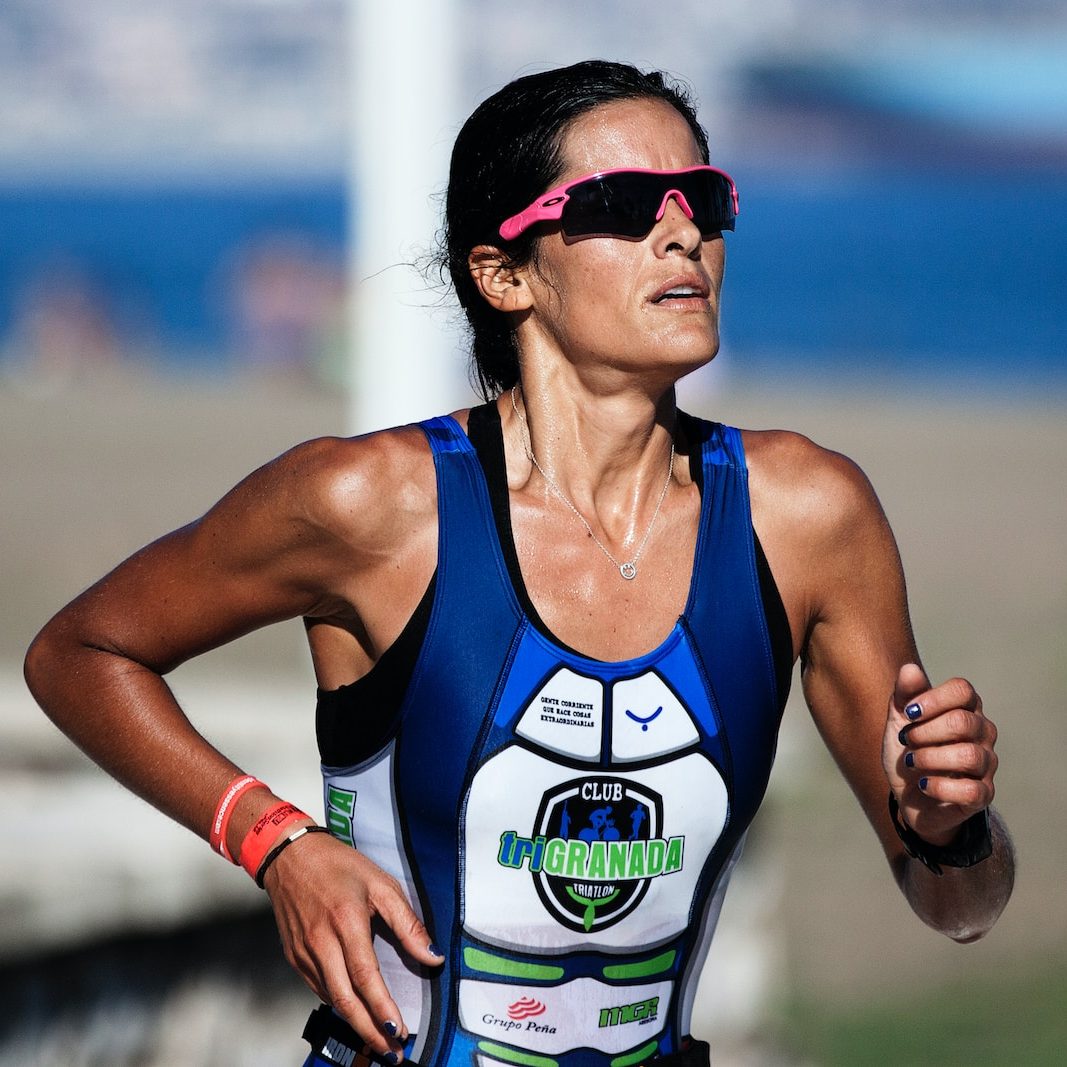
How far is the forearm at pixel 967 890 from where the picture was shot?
7.72 feet

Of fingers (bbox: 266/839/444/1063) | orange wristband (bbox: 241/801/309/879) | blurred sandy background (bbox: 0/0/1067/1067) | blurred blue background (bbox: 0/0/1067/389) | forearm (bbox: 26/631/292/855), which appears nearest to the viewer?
fingers (bbox: 266/839/444/1063)

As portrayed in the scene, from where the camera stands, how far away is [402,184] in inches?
194

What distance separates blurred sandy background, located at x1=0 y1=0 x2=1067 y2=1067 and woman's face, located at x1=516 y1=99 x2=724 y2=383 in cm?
95

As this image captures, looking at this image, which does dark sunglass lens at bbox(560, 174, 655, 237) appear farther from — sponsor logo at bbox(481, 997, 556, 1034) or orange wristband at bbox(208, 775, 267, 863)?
sponsor logo at bbox(481, 997, 556, 1034)

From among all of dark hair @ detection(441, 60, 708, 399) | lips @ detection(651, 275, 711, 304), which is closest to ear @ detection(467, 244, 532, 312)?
dark hair @ detection(441, 60, 708, 399)

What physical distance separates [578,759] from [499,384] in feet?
2.43

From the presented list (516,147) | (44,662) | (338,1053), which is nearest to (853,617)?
(516,147)

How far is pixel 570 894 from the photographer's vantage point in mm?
2273

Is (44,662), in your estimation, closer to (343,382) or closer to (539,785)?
(539,785)

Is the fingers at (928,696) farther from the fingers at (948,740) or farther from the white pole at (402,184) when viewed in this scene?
the white pole at (402,184)

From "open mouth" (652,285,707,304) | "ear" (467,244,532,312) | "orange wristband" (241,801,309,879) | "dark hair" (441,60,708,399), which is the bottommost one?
"orange wristband" (241,801,309,879)

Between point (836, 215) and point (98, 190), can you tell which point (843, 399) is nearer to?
point (836, 215)

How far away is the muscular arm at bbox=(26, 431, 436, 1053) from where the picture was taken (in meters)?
2.26

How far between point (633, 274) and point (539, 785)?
2.45 ft
